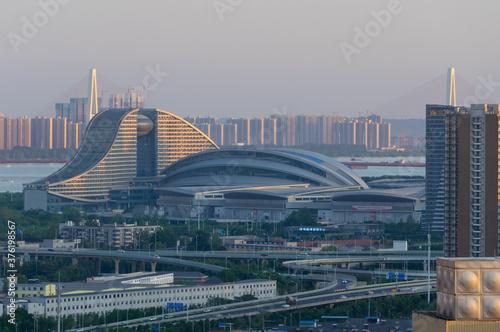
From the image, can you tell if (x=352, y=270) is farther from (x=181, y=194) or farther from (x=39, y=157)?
(x=39, y=157)

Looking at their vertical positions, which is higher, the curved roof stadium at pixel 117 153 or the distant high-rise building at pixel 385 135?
the distant high-rise building at pixel 385 135

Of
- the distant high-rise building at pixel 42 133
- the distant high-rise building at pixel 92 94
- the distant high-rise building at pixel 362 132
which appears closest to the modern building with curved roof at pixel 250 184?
the distant high-rise building at pixel 92 94

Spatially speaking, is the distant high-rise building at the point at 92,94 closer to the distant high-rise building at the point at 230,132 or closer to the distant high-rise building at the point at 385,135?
the distant high-rise building at the point at 230,132

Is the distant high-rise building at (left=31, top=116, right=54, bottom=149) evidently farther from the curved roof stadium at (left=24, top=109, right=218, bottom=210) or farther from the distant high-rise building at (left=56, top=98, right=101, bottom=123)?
the curved roof stadium at (left=24, top=109, right=218, bottom=210)

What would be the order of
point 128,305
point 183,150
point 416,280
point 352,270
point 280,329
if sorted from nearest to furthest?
point 280,329
point 128,305
point 416,280
point 352,270
point 183,150

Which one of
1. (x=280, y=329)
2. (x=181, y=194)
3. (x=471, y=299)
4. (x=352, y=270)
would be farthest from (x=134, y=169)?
(x=471, y=299)

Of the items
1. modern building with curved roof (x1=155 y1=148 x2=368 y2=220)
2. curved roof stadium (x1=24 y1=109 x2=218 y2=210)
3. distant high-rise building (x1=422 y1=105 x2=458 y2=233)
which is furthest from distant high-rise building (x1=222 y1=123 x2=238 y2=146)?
distant high-rise building (x1=422 y1=105 x2=458 y2=233)
